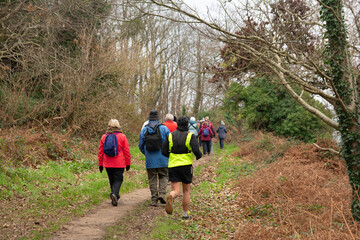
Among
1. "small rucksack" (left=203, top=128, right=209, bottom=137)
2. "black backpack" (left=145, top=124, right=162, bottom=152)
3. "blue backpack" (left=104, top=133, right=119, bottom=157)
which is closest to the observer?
"blue backpack" (left=104, top=133, right=119, bottom=157)

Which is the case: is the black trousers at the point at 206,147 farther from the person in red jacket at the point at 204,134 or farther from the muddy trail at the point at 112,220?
the muddy trail at the point at 112,220

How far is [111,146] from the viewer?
724cm

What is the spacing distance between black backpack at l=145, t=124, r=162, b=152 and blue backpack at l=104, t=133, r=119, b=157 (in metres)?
0.72

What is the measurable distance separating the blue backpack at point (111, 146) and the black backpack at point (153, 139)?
719mm

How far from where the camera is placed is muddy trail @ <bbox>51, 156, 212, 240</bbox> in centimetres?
538

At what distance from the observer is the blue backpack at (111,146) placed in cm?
725

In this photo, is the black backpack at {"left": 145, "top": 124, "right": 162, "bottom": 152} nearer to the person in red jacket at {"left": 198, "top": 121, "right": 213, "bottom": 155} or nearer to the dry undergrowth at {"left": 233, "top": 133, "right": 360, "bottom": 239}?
the dry undergrowth at {"left": 233, "top": 133, "right": 360, "bottom": 239}

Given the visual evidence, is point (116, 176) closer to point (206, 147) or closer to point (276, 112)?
point (206, 147)

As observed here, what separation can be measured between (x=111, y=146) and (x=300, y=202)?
4.57 m

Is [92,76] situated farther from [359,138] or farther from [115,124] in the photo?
[359,138]

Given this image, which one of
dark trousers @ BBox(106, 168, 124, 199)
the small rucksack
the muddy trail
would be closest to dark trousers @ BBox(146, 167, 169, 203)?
the muddy trail

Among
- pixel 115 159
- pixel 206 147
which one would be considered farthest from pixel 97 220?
pixel 206 147

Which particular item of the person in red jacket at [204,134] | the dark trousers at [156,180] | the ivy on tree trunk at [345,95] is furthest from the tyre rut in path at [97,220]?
the person in red jacket at [204,134]

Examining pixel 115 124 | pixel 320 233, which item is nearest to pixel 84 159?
pixel 115 124
